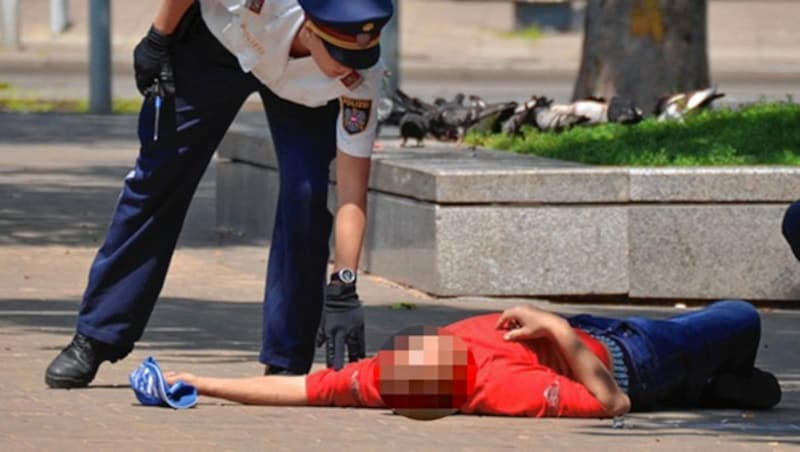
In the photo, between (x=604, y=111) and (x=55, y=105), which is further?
(x=55, y=105)

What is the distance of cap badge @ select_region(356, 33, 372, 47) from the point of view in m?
5.98

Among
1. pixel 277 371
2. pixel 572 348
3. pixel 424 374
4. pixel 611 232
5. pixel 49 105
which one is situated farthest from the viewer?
pixel 49 105

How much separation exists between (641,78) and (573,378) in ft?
21.3

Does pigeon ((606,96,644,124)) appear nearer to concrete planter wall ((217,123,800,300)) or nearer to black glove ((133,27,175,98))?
concrete planter wall ((217,123,800,300))

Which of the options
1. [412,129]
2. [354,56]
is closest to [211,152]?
[354,56]

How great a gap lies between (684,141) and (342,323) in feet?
13.9

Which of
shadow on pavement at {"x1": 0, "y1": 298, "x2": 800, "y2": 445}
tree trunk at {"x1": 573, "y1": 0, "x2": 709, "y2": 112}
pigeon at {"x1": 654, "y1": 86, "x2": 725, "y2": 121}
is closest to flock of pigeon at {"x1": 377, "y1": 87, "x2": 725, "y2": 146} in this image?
pigeon at {"x1": 654, "y1": 86, "x2": 725, "y2": 121}

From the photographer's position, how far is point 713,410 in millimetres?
6383

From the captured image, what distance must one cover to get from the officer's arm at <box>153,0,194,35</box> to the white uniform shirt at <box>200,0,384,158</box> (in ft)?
0.20

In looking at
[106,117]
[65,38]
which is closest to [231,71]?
[106,117]

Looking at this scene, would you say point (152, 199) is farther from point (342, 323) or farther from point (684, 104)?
point (684, 104)

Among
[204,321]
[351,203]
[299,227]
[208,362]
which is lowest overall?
[204,321]

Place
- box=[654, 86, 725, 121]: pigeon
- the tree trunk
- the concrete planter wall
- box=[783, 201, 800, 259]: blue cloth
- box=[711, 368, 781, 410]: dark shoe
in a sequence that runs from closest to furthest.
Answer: box=[711, 368, 781, 410]: dark shoe
box=[783, 201, 800, 259]: blue cloth
the concrete planter wall
box=[654, 86, 725, 121]: pigeon
the tree trunk

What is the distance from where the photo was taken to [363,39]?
598 cm
